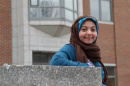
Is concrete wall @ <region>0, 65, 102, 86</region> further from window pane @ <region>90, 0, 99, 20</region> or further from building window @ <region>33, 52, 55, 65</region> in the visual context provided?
window pane @ <region>90, 0, 99, 20</region>

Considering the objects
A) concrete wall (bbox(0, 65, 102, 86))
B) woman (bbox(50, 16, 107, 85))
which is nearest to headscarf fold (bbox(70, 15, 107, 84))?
woman (bbox(50, 16, 107, 85))

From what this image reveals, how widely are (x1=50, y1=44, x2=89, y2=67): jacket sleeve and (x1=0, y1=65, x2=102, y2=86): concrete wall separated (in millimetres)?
389

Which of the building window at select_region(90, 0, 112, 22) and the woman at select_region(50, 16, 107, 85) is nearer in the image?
the woman at select_region(50, 16, 107, 85)

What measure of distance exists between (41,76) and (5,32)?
1250cm

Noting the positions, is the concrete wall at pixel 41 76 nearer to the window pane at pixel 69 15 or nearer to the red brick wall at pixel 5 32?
the red brick wall at pixel 5 32

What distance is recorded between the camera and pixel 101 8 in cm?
1897

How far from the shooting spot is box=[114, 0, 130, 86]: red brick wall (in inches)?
735

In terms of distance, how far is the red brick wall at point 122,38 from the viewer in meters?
18.7

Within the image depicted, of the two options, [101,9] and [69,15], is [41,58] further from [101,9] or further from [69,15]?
[101,9]

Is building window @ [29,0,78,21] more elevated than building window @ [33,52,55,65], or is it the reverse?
building window @ [29,0,78,21]

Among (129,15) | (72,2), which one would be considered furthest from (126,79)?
(72,2)

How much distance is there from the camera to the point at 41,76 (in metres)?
2.30

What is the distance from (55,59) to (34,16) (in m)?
12.1

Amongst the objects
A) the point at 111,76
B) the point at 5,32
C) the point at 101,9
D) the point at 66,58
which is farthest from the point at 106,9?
the point at 66,58
